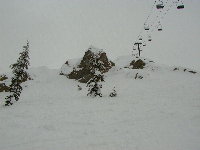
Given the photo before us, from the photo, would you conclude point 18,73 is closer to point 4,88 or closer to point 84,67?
point 4,88

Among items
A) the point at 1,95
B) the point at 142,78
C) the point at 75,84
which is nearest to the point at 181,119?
the point at 142,78

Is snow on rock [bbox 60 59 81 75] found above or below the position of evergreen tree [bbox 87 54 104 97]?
above

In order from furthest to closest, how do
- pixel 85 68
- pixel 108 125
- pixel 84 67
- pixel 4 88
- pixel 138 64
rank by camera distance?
pixel 138 64 < pixel 84 67 < pixel 85 68 < pixel 4 88 < pixel 108 125

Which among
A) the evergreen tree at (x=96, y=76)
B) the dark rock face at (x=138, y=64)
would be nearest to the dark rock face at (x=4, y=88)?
the evergreen tree at (x=96, y=76)

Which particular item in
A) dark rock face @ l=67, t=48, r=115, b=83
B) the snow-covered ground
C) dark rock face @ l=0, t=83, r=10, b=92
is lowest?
the snow-covered ground

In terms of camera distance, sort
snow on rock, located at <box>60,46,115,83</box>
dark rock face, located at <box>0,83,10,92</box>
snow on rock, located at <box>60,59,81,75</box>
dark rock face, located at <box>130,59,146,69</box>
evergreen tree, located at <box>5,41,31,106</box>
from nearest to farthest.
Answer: evergreen tree, located at <box>5,41,31,106</box>
dark rock face, located at <box>0,83,10,92</box>
snow on rock, located at <box>60,46,115,83</box>
snow on rock, located at <box>60,59,81,75</box>
dark rock face, located at <box>130,59,146,69</box>

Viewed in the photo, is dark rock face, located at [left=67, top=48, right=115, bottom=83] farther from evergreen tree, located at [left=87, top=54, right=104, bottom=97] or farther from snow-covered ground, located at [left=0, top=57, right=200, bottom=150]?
snow-covered ground, located at [left=0, top=57, right=200, bottom=150]

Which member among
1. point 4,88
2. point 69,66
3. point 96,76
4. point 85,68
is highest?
point 69,66

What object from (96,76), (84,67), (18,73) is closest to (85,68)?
(84,67)

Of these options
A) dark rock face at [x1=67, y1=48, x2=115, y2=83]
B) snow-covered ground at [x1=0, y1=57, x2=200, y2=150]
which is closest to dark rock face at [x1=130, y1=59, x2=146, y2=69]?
dark rock face at [x1=67, y1=48, x2=115, y2=83]

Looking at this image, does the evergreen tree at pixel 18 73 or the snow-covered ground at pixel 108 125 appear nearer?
the snow-covered ground at pixel 108 125

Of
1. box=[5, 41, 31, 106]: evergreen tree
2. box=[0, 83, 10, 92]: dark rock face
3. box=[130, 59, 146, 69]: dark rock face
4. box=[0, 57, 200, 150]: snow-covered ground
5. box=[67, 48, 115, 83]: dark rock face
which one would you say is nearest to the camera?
box=[0, 57, 200, 150]: snow-covered ground

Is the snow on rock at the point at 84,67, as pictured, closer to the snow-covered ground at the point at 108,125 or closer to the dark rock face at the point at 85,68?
the dark rock face at the point at 85,68

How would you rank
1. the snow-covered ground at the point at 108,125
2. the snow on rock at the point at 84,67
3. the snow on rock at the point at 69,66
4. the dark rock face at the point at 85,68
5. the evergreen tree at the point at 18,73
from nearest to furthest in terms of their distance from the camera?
1. the snow-covered ground at the point at 108,125
2. the evergreen tree at the point at 18,73
3. the dark rock face at the point at 85,68
4. the snow on rock at the point at 84,67
5. the snow on rock at the point at 69,66
